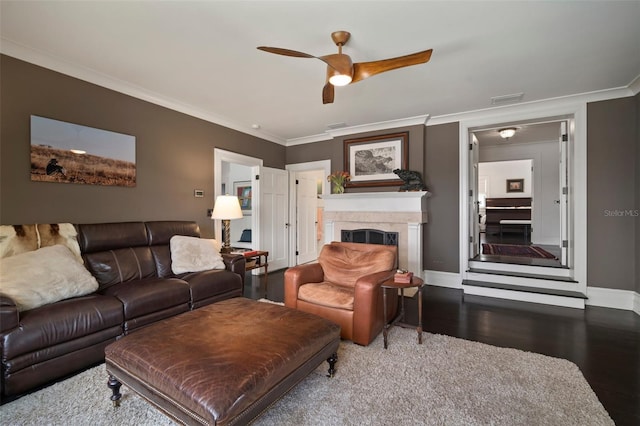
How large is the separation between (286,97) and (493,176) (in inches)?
340

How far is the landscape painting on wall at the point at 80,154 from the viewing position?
270 centimetres

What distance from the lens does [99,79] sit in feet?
10.1

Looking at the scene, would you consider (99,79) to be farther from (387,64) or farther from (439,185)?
(439,185)

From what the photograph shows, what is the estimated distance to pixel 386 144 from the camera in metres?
4.88

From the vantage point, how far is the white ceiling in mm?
2082

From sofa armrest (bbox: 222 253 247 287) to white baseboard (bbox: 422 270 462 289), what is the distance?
2871mm

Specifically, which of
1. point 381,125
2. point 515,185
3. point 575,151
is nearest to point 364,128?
point 381,125

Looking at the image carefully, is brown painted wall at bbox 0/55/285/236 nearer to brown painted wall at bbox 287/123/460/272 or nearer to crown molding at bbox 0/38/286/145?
crown molding at bbox 0/38/286/145

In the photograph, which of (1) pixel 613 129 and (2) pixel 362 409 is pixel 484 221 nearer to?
(1) pixel 613 129

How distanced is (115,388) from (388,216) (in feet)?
12.7

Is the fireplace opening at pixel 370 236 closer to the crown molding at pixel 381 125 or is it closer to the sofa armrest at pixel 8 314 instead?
the crown molding at pixel 381 125

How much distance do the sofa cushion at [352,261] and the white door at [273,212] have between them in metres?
2.33

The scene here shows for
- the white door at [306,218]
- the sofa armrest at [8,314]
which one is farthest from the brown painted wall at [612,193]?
the sofa armrest at [8,314]

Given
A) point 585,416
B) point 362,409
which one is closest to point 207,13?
point 362,409
